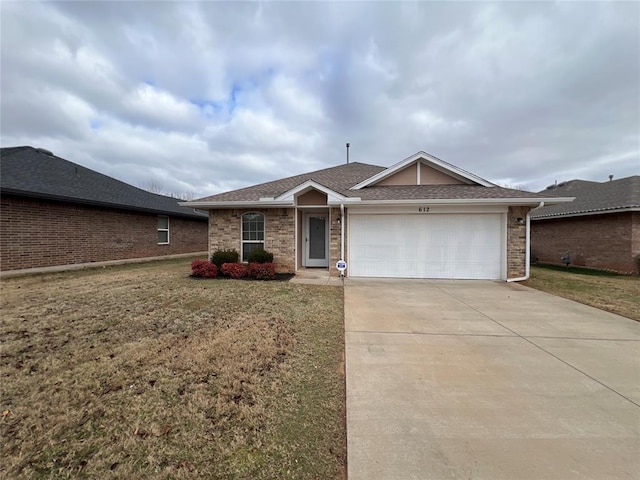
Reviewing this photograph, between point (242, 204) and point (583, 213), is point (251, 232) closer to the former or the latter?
point (242, 204)

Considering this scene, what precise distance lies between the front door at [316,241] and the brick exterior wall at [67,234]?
9644mm

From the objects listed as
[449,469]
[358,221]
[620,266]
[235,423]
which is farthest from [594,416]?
[620,266]

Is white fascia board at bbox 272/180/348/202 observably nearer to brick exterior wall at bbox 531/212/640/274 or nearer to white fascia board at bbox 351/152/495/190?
white fascia board at bbox 351/152/495/190

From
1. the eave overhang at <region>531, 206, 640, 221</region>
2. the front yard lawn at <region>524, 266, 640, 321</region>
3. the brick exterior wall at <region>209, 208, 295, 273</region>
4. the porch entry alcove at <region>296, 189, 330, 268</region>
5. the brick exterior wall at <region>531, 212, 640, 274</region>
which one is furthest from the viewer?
the brick exterior wall at <region>531, 212, 640, 274</region>

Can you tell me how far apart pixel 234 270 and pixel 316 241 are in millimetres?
3551

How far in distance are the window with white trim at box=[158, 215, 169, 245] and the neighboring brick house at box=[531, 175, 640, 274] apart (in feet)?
70.8

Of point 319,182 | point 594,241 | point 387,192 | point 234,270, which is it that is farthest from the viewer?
point 594,241

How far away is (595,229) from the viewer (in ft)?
41.4

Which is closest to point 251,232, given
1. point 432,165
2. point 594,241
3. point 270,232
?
point 270,232

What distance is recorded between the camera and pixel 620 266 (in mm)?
11539

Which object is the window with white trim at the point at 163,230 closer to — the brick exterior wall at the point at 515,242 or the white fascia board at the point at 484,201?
the white fascia board at the point at 484,201

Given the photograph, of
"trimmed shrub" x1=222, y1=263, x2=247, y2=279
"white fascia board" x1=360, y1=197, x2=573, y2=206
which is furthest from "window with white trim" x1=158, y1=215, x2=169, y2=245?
"white fascia board" x1=360, y1=197, x2=573, y2=206

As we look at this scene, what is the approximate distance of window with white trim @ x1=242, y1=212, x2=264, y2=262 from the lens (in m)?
10.5

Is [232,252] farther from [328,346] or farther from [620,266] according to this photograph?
[620,266]
